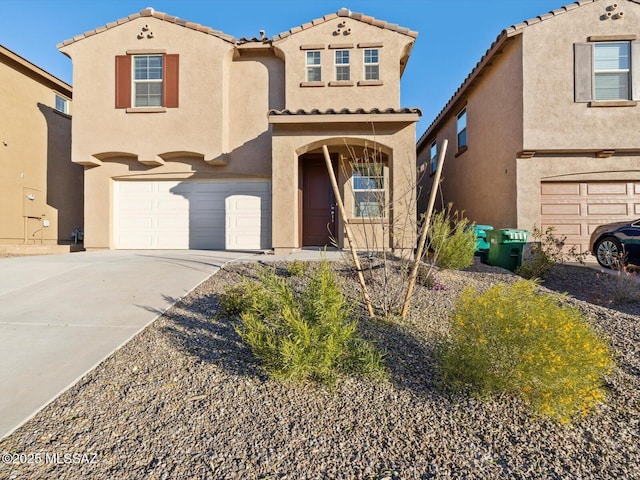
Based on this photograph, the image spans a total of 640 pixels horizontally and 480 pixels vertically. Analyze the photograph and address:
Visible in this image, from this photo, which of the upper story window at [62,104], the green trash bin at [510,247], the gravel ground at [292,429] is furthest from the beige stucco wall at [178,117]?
the gravel ground at [292,429]

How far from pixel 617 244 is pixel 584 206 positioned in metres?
1.79

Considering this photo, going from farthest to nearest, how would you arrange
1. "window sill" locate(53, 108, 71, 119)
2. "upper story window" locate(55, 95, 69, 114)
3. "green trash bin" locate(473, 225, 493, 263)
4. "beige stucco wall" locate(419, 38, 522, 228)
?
"upper story window" locate(55, 95, 69, 114) < "window sill" locate(53, 108, 71, 119) < "beige stucco wall" locate(419, 38, 522, 228) < "green trash bin" locate(473, 225, 493, 263)

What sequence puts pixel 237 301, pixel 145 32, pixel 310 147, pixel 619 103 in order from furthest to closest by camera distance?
pixel 145 32, pixel 619 103, pixel 310 147, pixel 237 301

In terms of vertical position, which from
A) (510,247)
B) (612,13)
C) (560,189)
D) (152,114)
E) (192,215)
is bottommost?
(510,247)

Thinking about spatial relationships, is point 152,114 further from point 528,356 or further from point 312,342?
point 528,356

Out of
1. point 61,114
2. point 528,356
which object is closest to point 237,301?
point 528,356

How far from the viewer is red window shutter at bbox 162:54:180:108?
9.41 meters

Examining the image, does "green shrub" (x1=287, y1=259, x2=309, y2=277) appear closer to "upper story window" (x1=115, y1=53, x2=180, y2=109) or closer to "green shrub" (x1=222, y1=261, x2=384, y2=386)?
"green shrub" (x1=222, y1=261, x2=384, y2=386)

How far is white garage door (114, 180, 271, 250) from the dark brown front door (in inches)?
45.1

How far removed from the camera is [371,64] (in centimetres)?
934

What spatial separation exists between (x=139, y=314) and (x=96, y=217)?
25.3 feet

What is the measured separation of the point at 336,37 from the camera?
936 cm

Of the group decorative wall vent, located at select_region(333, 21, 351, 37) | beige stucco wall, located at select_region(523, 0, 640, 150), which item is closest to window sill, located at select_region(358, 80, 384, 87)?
decorative wall vent, located at select_region(333, 21, 351, 37)

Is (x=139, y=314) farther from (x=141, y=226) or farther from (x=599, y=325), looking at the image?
(x=141, y=226)
